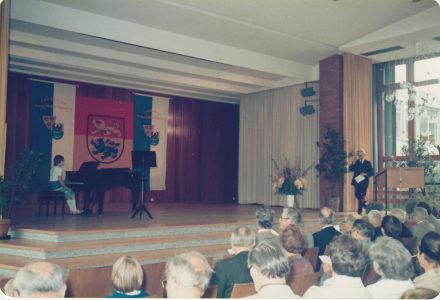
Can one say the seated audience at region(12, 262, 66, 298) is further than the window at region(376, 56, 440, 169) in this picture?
No

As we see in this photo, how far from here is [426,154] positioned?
10078 millimetres

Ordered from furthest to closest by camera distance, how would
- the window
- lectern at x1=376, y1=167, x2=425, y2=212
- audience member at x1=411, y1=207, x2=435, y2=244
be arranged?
1. the window
2. lectern at x1=376, y1=167, x2=425, y2=212
3. audience member at x1=411, y1=207, x2=435, y2=244

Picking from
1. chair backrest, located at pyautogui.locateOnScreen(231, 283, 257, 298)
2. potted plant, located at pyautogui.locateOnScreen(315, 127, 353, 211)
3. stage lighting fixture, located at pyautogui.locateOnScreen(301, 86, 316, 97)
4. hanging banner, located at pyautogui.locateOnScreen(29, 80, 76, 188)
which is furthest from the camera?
stage lighting fixture, located at pyautogui.locateOnScreen(301, 86, 316, 97)

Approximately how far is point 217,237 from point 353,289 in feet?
14.3

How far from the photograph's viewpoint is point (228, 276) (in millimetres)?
2996

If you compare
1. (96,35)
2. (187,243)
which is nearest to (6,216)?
(187,243)

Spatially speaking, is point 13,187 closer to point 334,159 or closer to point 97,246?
point 97,246

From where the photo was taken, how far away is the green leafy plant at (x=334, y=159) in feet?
32.6

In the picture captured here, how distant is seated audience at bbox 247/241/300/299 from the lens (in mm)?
2267

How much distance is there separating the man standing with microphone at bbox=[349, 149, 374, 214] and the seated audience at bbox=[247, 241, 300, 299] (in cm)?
758

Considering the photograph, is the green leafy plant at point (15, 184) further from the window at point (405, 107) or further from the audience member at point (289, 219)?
the window at point (405, 107)

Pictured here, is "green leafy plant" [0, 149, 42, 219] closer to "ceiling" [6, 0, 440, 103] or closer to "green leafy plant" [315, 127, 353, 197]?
"ceiling" [6, 0, 440, 103]

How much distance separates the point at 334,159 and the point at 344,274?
764 centimetres

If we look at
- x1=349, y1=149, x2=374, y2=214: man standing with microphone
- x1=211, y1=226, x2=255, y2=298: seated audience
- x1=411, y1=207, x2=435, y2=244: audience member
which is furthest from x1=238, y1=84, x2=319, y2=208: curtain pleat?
x1=211, y1=226, x2=255, y2=298: seated audience
